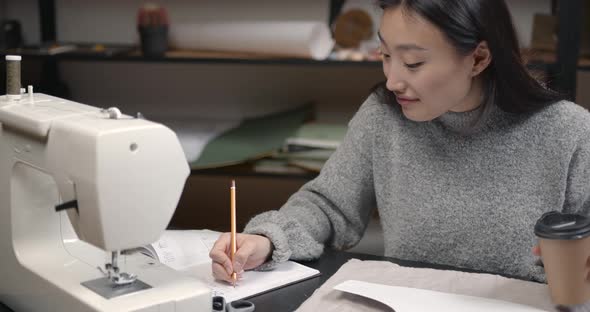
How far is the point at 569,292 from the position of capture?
1.00 meters

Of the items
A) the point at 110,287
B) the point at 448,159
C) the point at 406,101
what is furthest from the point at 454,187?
the point at 110,287

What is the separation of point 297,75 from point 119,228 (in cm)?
172

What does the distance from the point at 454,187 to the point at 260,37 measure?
1004mm

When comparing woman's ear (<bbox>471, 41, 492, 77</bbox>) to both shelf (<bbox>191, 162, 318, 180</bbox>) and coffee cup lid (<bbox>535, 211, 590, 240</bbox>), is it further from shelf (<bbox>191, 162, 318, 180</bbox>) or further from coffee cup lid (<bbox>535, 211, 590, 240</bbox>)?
shelf (<bbox>191, 162, 318, 180</bbox>)

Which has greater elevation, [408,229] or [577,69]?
[577,69]

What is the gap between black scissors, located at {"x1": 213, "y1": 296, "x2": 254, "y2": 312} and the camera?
3.47ft

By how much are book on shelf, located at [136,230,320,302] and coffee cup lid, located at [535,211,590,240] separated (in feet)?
1.32

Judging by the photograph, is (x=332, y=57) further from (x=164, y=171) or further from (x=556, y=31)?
(x=164, y=171)

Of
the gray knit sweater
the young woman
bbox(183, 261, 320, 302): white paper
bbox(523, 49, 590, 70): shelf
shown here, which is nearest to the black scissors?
bbox(183, 261, 320, 302): white paper

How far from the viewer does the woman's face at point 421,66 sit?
1295 mm

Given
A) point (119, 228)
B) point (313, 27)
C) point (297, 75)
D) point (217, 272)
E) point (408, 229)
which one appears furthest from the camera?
point (297, 75)

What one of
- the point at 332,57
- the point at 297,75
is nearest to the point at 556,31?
the point at 332,57

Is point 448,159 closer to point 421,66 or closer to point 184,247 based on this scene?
point 421,66

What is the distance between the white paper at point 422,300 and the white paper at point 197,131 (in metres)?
1.22
